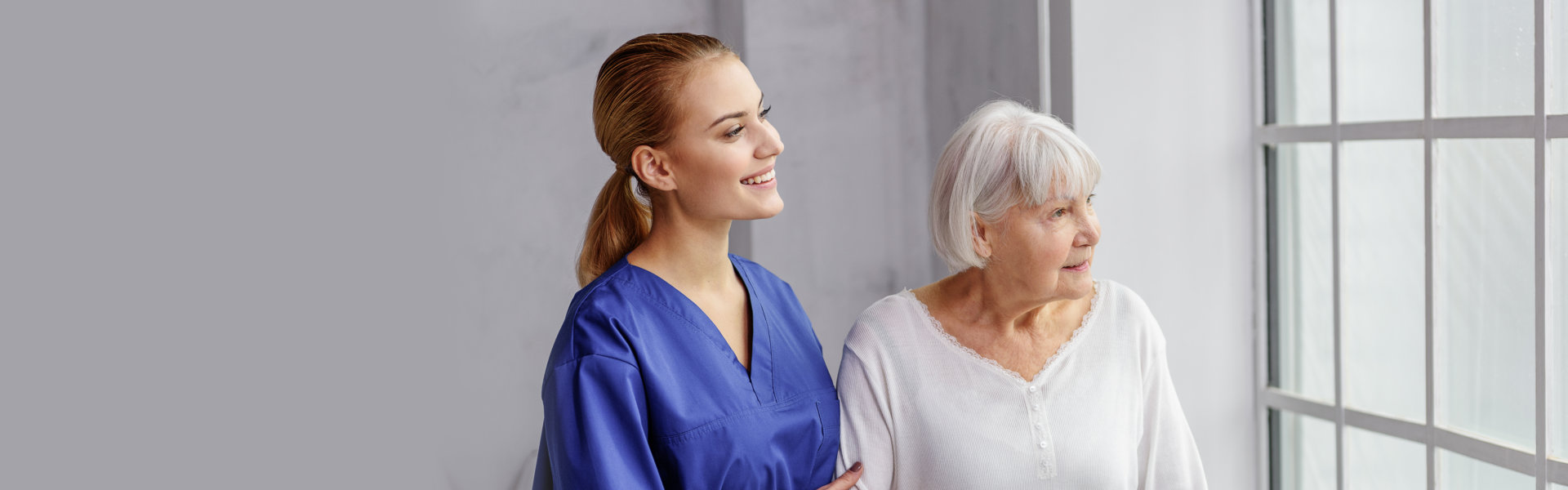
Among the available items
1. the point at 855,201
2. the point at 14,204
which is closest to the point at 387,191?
the point at 14,204

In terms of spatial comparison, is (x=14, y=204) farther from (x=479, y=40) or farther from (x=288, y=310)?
(x=479, y=40)

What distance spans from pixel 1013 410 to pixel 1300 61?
2.94 ft

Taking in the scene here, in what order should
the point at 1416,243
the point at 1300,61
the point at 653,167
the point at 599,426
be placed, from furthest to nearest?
the point at 1300,61 < the point at 1416,243 < the point at 653,167 < the point at 599,426

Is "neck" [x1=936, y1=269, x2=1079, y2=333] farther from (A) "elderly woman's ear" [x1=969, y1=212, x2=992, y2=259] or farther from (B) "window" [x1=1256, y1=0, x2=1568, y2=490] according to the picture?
(B) "window" [x1=1256, y1=0, x2=1568, y2=490]

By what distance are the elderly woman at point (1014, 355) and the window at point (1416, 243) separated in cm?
48

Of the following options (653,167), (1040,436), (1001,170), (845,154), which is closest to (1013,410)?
(1040,436)

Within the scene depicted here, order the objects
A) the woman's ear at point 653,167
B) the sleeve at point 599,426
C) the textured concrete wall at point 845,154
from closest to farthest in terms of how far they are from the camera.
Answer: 1. the sleeve at point 599,426
2. the woman's ear at point 653,167
3. the textured concrete wall at point 845,154

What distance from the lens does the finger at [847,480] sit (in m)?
1.34

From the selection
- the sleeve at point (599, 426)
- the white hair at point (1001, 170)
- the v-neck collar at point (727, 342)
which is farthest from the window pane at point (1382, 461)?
the sleeve at point (599, 426)

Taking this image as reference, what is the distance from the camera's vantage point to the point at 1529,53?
142 centimetres

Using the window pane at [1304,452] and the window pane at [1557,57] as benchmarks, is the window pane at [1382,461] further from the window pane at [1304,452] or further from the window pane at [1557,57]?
the window pane at [1557,57]

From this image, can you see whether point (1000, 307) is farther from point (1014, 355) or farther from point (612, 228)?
point (612, 228)

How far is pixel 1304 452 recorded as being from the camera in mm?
1898

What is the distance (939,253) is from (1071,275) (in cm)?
17
